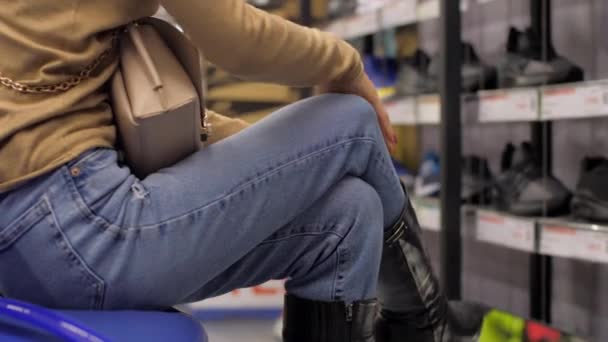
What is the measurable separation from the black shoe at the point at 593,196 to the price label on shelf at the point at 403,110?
0.60 metres

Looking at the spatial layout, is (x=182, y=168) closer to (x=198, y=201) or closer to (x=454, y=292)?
(x=198, y=201)

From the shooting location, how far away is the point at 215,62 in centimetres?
73

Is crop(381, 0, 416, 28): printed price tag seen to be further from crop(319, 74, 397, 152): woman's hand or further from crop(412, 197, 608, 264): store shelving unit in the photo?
crop(319, 74, 397, 152): woman's hand

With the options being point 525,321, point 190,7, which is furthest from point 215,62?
point 525,321

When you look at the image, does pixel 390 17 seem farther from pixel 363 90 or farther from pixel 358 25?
pixel 363 90

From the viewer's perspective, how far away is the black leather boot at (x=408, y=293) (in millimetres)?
929

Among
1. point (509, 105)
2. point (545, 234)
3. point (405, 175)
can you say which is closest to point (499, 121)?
point (509, 105)

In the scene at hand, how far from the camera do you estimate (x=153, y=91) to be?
2.23 ft

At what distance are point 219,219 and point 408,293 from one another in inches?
15.7

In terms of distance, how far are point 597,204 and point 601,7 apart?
620 mm

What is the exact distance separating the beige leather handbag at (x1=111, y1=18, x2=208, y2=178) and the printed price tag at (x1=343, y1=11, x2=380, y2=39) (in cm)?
148

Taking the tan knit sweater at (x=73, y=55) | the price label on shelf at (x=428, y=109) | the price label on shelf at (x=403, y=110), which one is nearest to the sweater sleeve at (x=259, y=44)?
the tan knit sweater at (x=73, y=55)

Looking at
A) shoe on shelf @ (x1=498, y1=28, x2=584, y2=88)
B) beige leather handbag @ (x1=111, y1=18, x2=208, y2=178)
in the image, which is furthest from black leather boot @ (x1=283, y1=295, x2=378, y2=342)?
shoe on shelf @ (x1=498, y1=28, x2=584, y2=88)

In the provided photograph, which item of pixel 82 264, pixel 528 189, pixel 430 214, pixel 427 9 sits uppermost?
pixel 427 9
